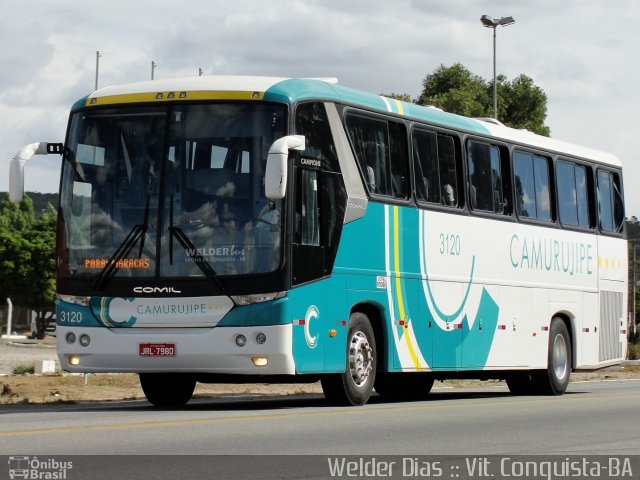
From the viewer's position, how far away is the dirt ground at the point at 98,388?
968 inches

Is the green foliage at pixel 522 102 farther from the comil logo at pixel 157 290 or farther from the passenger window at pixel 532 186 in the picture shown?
the comil logo at pixel 157 290

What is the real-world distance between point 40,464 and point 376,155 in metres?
9.42

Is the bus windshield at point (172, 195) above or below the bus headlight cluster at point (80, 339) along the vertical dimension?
above

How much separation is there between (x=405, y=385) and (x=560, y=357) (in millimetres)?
2871

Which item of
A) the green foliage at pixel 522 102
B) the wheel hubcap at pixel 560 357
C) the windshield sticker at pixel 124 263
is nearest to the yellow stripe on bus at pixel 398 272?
the windshield sticker at pixel 124 263

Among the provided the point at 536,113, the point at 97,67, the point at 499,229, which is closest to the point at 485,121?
the point at 499,229

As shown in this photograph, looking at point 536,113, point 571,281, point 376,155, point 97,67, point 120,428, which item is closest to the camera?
point 120,428

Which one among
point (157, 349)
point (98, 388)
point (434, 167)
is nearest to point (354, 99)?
point (434, 167)

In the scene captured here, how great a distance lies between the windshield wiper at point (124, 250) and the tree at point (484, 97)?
39.8 m

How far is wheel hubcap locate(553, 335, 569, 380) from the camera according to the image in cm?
2392

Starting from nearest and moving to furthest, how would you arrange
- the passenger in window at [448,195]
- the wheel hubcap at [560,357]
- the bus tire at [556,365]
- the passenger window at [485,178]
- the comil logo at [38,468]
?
the comil logo at [38,468], the passenger in window at [448,195], the passenger window at [485,178], the bus tire at [556,365], the wheel hubcap at [560,357]

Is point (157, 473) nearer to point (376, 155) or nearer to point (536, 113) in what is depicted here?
point (376, 155)

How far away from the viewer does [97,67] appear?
256 ft

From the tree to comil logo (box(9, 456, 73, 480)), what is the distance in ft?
153
